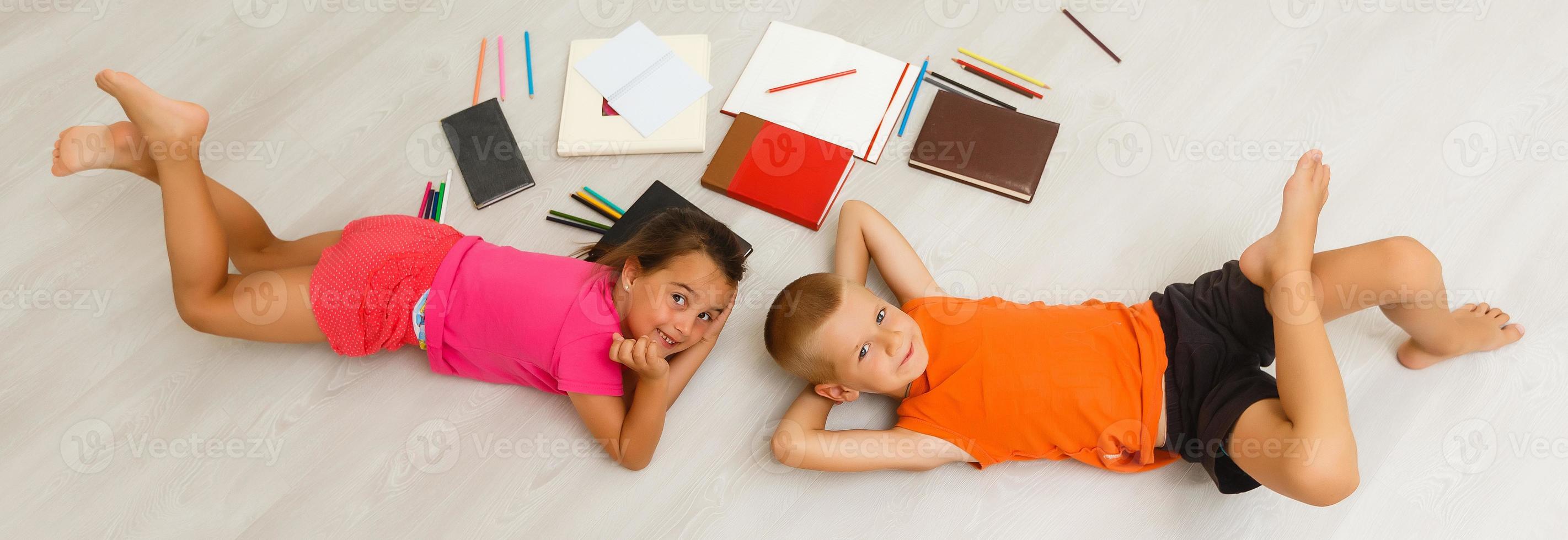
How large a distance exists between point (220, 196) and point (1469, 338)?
186cm

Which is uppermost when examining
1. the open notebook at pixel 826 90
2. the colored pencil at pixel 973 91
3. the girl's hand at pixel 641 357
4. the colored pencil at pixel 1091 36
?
the colored pencil at pixel 1091 36

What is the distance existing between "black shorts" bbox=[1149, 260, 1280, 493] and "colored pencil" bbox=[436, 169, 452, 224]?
116 cm

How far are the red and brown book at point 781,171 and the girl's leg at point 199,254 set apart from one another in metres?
0.66

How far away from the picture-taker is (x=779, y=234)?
1406 mm

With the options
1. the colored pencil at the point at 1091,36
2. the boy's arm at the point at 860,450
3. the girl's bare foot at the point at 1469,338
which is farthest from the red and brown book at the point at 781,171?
the girl's bare foot at the point at 1469,338

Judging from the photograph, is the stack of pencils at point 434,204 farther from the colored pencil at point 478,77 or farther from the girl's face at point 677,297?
the girl's face at point 677,297

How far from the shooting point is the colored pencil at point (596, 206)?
4.62ft

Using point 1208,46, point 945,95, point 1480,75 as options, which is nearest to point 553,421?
point 945,95

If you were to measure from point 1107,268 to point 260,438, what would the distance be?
1366 mm

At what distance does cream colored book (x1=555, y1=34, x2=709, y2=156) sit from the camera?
1.47 m

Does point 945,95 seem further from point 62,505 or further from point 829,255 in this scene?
point 62,505

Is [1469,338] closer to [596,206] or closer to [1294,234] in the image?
[1294,234]

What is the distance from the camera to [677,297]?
3.69 ft

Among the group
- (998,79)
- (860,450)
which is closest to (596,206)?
(860,450)
